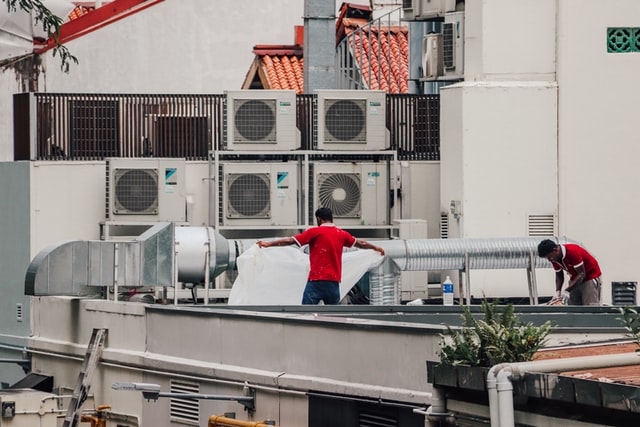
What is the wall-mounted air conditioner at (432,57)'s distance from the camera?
77.9ft

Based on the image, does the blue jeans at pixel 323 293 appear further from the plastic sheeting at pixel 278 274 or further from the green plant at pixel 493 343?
the green plant at pixel 493 343

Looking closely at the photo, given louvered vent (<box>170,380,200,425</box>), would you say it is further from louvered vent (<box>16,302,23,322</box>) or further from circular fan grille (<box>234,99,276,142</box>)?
louvered vent (<box>16,302,23,322</box>)

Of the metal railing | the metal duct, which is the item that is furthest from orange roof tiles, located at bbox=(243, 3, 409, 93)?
the metal duct

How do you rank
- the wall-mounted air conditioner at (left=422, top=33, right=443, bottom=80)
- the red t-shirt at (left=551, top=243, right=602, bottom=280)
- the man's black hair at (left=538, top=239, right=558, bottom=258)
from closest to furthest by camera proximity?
the man's black hair at (left=538, top=239, right=558, bottom=258) → the red t-shirt at (left=551, top=243, right=602, bottom=280) → the wall-mounted air conditioner at (left=422, top=33, right=443, bottom=80)

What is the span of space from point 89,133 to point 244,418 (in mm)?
8661

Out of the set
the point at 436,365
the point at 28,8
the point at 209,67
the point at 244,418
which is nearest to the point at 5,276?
the point at 28,8

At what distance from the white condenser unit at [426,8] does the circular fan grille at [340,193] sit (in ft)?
9.48

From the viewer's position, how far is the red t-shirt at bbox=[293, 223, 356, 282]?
17.4 m

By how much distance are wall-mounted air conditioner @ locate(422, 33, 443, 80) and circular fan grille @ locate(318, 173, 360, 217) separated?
2.31 meters

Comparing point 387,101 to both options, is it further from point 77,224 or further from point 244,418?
point 244,418

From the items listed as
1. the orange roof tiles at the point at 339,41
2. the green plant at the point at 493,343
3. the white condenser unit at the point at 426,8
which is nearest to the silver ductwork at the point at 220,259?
the white condenser unit at the point at 426,8

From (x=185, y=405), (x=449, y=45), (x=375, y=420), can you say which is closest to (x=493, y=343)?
(x=375, y=420)

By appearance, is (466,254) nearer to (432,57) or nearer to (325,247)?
(325,247)

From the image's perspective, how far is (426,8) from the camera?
24.3 metres
